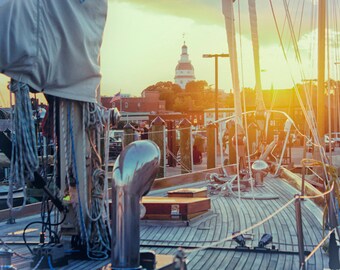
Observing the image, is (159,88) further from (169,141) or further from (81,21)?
(81,21)

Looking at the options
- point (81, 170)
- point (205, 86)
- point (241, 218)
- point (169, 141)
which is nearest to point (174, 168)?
point (169, 141)

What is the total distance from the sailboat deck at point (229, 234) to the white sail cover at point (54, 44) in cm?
160

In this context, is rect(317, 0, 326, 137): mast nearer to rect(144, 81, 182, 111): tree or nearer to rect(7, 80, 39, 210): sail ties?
rect(7, 80, 39, 210): sail ties

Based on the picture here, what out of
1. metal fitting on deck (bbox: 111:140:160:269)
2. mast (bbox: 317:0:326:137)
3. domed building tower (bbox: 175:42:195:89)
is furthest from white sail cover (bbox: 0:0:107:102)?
domed building tower (bbox: 175:42:195:89)

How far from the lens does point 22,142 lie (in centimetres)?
450

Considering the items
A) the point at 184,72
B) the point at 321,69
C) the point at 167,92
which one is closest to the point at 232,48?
the point at 321,69

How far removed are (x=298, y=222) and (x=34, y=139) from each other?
2.19 metres

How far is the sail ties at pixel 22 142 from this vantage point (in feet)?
14.6

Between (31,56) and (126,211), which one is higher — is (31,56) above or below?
above

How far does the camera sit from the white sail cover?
14.8 ft

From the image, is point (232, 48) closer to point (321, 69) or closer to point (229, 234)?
point (229, 234)

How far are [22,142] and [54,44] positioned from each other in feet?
3.10

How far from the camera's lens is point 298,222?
429 cm

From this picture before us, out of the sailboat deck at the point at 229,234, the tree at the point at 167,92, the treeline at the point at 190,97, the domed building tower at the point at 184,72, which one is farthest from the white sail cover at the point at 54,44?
the domed building tower at the point at 184,72
